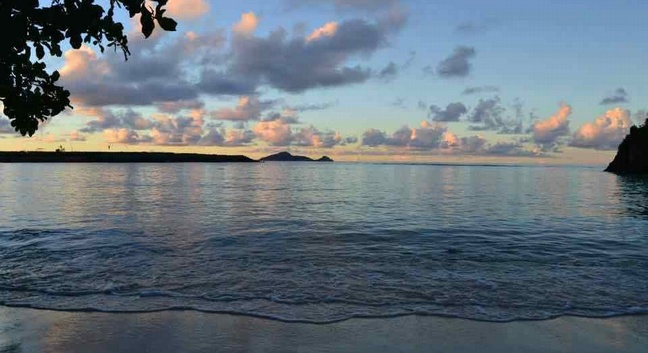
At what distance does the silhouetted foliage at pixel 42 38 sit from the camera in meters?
4.70

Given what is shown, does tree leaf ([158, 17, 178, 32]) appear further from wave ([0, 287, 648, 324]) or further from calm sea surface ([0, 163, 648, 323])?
calm sea surface ([0, 163, 648, 323])

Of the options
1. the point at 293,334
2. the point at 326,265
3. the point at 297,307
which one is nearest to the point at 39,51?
the point at 293,334

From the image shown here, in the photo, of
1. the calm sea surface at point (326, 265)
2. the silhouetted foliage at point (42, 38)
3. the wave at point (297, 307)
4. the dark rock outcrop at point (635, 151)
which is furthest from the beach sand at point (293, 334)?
the dark rock outcrop at point (635, 151)

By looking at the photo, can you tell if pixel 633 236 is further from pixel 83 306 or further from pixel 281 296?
pixel 83 306

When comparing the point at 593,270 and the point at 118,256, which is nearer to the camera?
the point at 593,270

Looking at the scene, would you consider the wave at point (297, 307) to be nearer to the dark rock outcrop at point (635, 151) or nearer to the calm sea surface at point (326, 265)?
the calm sea surface at point (326, 265)

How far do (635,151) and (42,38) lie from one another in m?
189

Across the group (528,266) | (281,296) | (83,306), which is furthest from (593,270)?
(83,306)

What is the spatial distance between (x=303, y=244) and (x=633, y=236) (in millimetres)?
18247

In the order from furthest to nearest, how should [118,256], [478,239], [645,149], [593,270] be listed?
1. [645,149]
2. [478,239]
3. [118,256]
4. [593,270]

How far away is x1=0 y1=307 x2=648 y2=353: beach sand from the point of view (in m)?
8.08

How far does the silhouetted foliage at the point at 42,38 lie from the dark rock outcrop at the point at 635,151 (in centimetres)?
18427

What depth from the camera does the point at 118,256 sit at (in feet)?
59.3

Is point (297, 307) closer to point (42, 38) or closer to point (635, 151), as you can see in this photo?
point (42, 38)
